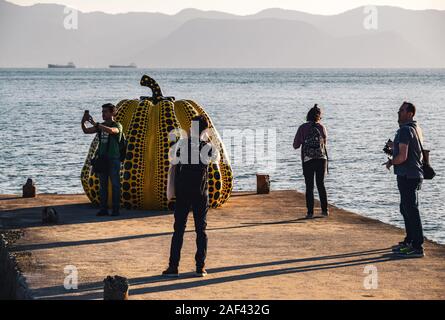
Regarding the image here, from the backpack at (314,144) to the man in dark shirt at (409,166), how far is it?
351cm

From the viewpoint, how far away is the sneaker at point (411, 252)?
13781mm

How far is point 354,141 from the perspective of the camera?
53.8 m

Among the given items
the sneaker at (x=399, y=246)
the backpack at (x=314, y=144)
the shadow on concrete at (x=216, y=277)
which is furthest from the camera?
the backpack at (x=314, y=144)

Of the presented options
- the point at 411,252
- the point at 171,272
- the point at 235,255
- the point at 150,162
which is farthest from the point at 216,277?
the point at 150,162

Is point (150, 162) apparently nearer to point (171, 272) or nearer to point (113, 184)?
point (113, 184)

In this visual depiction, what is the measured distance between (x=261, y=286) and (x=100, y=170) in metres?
5.89

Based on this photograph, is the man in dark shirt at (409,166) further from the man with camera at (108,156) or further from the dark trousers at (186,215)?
the man with camera at (108,156)

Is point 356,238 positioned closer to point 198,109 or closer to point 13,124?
point 198,109

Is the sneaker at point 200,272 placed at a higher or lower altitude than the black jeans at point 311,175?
lower

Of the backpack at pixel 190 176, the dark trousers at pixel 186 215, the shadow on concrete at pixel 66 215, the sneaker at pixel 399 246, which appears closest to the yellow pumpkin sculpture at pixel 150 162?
the shadow on concrete at pixel 66 215

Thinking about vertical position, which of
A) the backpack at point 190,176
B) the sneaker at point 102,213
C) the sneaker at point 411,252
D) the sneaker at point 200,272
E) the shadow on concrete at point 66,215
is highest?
the backpack at point 190,176

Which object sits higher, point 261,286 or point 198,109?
point 198,109

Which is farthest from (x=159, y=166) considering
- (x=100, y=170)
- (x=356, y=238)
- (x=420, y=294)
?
(x=420, y=294)

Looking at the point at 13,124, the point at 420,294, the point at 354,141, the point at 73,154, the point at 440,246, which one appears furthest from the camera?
the point at 13,124
